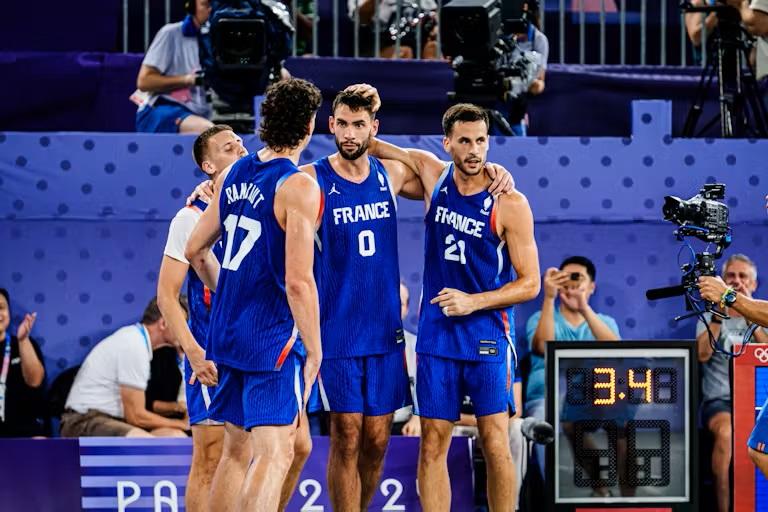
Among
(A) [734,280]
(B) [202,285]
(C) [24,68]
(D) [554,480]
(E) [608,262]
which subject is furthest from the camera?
(C) [24,68]

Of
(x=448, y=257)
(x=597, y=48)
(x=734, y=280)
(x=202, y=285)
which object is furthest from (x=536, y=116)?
(x=202, y=285)

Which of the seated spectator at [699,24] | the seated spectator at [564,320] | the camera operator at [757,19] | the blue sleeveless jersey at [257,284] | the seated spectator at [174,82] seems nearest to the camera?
the blue sleeveless jersey at [257,284]

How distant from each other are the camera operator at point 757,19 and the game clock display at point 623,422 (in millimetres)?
2776

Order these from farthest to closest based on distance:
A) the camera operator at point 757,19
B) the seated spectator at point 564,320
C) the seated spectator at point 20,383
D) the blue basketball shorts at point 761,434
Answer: the camera operator at point 757,19
the seated spectator at point 564,320
the seated spectator at point 20,383
the blue basketball shorts at point 761,434

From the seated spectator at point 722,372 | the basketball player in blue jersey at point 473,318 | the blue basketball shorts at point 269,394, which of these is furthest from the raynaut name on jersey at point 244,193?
the seated spectator at point 722,372

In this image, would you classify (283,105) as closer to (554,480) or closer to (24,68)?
(554,480)

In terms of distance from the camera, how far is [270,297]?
19.6 ft

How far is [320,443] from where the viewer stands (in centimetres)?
766

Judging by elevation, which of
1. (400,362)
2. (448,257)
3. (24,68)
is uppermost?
(24,68)

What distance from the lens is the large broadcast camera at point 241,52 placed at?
8953 millimetres

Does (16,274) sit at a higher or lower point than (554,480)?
higher

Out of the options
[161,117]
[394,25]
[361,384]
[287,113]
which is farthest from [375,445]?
[394,25]

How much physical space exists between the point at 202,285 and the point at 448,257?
49.1 inches

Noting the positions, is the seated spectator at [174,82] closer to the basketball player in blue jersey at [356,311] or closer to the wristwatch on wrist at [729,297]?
the basketball player in blue jersey at [356,311]
